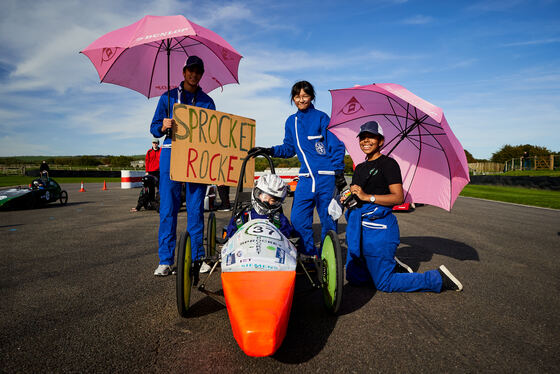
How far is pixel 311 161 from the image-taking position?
3.93m

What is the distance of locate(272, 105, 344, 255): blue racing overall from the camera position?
154 inches

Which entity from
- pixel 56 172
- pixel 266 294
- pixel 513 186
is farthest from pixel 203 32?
pixel 56 172

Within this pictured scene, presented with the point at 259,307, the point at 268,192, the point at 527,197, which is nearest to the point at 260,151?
the point at 268,192

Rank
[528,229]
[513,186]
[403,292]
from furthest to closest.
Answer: [513,186] → [528,229] → [403,292]

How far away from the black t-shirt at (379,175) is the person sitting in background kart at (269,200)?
0.93m

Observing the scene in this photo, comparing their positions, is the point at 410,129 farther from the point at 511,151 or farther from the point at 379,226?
the point at 511,151

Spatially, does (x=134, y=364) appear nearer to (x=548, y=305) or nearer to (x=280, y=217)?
(x=280, y=217)

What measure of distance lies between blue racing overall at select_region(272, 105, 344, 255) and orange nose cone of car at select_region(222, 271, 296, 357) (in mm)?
1751

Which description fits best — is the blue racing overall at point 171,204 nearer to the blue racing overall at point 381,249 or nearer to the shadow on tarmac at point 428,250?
the blue racing overall at point 381,249

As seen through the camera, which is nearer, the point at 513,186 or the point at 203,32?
the point at 203,32

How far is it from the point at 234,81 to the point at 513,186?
2503 centimetres

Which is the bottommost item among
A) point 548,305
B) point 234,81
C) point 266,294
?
point 548,305

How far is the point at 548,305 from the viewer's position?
3.19 metres

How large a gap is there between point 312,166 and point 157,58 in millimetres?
→ 2764
